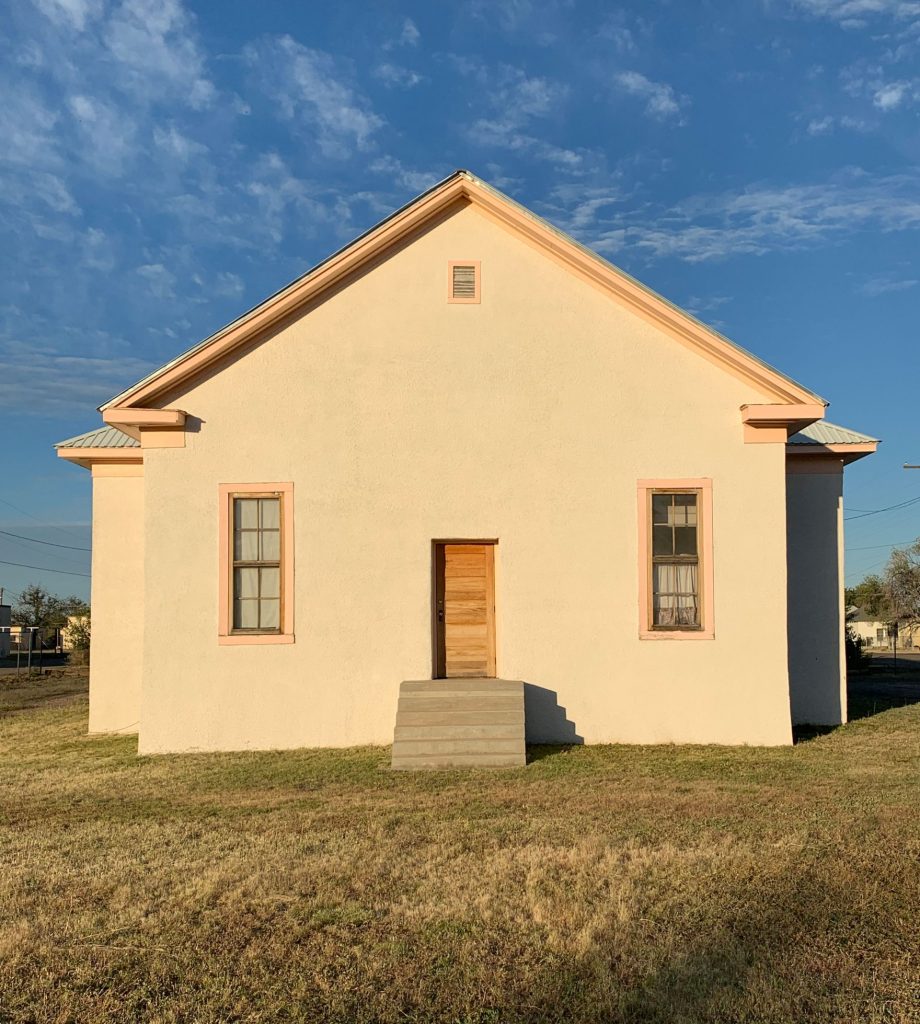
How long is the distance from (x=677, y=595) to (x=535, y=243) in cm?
502

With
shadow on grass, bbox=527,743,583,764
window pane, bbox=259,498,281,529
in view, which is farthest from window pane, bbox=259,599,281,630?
shadow on grass, bbox=527,743,583,764

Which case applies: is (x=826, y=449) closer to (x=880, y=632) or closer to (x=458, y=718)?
(x=458, y=718)

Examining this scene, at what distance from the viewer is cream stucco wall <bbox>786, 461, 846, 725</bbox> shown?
1475 centimetres

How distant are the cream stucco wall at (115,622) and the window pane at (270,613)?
2976mm

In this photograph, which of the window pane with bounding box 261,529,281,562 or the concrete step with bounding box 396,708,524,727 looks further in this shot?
the window pane with bounding box 261,529,281,562

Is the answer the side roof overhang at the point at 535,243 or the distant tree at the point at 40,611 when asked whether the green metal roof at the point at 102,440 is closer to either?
the side roof overhang at the point at 535,243

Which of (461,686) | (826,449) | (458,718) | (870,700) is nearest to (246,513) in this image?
(461,686)

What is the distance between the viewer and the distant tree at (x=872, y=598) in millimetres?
57412

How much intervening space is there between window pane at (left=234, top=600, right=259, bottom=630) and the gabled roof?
2845mm

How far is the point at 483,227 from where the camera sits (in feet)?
42.5

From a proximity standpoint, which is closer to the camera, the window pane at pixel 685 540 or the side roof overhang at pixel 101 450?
the window pane at pixel 685 540

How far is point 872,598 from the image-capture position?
66.1m

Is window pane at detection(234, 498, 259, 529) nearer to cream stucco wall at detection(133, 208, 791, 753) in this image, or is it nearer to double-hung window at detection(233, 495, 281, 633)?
double-hung window at detection(233, 495, 281, 633)

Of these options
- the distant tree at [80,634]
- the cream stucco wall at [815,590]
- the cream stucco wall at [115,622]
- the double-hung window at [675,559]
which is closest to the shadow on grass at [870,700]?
the cream stucco wall at [815,590]
